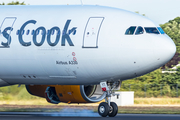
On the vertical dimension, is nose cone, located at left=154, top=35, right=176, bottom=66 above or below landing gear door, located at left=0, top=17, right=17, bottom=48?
below

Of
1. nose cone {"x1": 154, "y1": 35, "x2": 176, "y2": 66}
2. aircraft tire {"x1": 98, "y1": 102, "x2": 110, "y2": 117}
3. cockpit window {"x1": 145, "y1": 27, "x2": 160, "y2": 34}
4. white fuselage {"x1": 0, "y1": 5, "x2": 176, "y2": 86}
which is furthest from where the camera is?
aircraft tire {"x1": 98, "y1": 102, "x2": 110, "y2": 117}

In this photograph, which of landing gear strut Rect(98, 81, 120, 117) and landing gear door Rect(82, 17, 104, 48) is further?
→ landing gear strut Rect(98, 81, 120, 117)

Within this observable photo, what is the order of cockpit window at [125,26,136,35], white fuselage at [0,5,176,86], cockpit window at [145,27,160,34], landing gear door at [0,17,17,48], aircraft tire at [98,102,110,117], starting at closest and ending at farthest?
white fuselage at [0,5,176,86], cockpit window at [125,26,136,35], cockpit window at [145,27,160,34], aircraft tire at [98,102,110,117], landing gear door at [0,17,17,48]

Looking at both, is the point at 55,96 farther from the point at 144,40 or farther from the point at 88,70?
the point at 144,40

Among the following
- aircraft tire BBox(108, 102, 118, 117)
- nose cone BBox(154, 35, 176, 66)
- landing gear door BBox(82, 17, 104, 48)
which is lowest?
aircraft tire BBox(108, 102, 118, 117)

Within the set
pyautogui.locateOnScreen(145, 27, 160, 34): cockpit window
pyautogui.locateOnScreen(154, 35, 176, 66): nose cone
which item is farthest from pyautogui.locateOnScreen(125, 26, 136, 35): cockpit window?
pyautogui.locateOnScreen(154, 35, 176, 66): nose cone

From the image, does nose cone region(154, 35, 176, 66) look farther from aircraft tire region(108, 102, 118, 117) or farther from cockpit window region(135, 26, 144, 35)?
aircraft tire region(108, 102, 118, 117)

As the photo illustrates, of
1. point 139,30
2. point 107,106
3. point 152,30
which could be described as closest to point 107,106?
point 107,106

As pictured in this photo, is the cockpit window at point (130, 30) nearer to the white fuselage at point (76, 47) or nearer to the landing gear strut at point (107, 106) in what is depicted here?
the white fuselage at point (76, 47)

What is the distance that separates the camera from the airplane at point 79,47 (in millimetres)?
18906

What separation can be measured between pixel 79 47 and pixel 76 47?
0.46 ft

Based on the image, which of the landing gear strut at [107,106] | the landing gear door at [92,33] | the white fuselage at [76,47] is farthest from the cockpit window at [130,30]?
the landing gear strut at [107,106]

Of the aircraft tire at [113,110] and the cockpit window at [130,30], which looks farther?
the aircraft tire at [113,110]

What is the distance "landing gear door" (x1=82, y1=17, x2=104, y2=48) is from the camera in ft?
62.9
